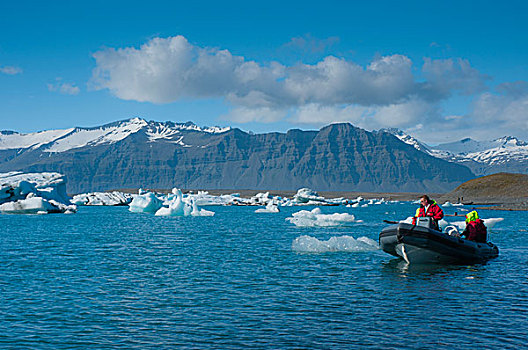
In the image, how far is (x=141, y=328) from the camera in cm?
1217

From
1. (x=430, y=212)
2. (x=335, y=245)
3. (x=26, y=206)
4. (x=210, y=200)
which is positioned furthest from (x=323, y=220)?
(x=210, y=200)

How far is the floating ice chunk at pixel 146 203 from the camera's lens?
7438 cm

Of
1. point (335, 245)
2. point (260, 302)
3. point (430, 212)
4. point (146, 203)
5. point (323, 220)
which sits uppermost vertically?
point (430, 212)

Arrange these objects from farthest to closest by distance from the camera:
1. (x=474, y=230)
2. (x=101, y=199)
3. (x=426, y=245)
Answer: (x=101, y=199) → (x=474, y=230) → (x=426, y=245)

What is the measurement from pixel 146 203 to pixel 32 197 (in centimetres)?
1511

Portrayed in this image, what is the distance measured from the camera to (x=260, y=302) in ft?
48.5

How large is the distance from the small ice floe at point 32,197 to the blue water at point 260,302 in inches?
1685

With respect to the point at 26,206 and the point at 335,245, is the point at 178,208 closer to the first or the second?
the point at 26,206

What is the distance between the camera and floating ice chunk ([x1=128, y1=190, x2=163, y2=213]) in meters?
74.4

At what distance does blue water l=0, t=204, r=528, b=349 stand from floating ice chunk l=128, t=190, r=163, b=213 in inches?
1913

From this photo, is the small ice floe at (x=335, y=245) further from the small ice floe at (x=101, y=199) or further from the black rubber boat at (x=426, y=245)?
the small ice floe at (x=101, y=199)

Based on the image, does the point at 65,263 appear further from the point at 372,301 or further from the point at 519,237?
the point at 519,237

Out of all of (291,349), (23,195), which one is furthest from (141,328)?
(23,195)

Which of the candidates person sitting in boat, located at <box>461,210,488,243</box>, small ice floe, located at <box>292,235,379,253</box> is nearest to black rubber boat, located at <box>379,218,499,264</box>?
person sitting in boat, located at <box>461,210,488,243</box>
